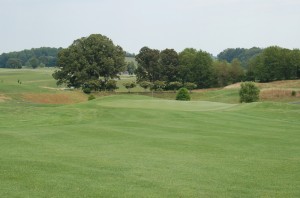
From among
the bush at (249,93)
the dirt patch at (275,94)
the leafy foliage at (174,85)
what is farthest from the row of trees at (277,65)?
the bush at (249,93)

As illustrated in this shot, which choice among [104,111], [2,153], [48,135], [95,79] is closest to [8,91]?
[95,79]

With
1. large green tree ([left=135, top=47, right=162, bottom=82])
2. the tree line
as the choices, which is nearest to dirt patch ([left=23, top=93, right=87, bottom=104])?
the tree line

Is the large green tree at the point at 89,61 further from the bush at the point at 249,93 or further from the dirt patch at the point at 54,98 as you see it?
the bush at the point at 249,93

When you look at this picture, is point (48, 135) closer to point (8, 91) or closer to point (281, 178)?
point (281, 178)

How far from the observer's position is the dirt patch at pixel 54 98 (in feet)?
187

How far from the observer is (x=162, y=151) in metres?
16.6

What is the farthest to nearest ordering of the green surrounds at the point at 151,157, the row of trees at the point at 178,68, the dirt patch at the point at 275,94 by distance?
the row of trees at the point at 178,68 → the dirt patch at the point at 275,94 → the green surrounds at the point at 151,157

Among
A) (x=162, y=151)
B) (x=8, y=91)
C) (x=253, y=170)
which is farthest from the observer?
(x=8, y=91)

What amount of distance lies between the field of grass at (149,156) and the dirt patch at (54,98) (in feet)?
89.3

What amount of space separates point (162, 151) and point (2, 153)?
229 inches

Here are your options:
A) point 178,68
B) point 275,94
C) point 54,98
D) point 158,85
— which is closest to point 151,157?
point 54,98

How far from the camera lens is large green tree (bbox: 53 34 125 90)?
3162 inches

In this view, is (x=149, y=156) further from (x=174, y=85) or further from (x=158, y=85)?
(x=174, y=85)

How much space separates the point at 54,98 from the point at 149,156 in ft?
155
